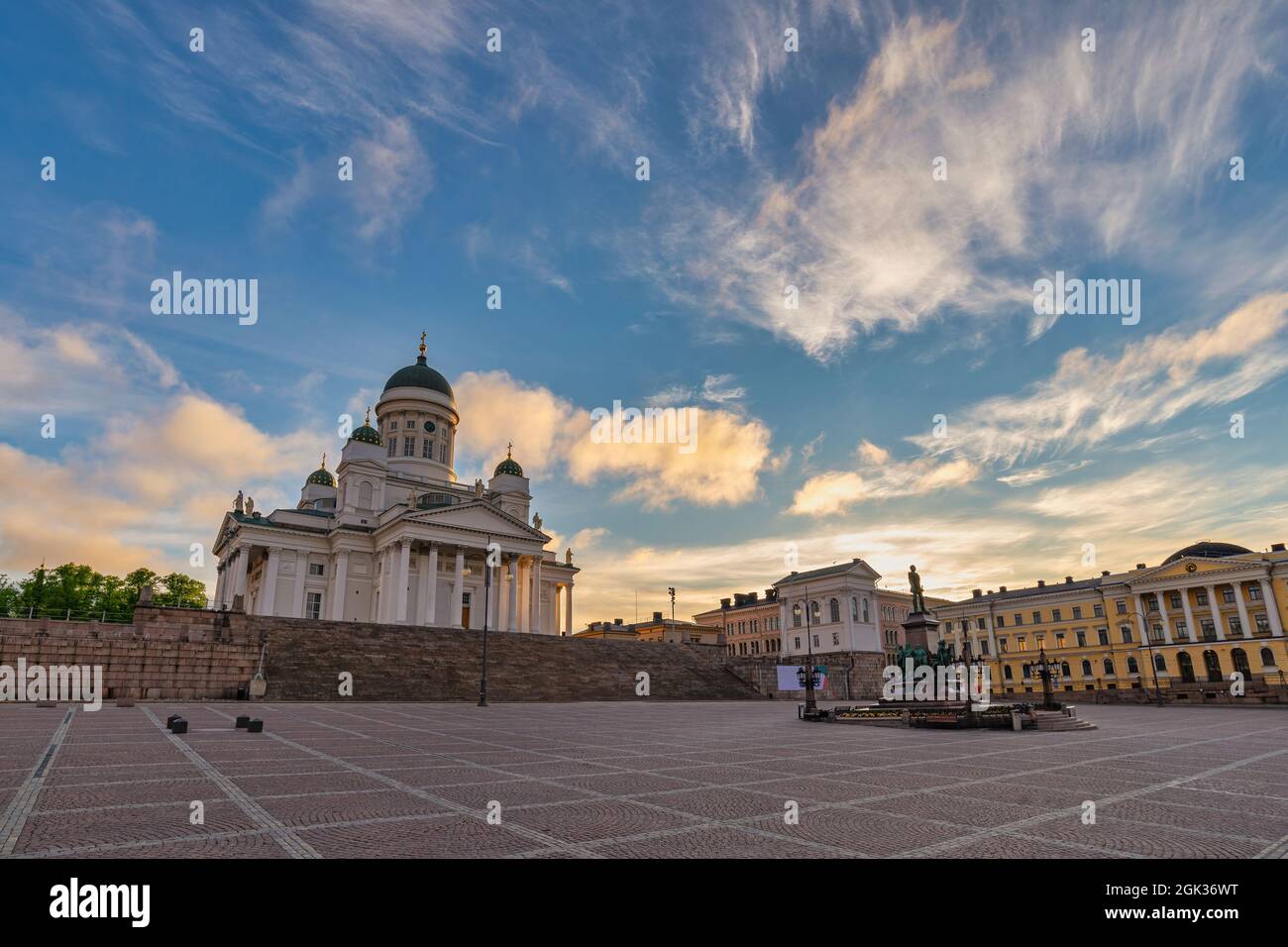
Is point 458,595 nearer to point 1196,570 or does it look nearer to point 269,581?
point 269,581

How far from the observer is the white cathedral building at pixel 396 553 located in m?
56.4

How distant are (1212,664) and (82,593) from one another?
126 meters

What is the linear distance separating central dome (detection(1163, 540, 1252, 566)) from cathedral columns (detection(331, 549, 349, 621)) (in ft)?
268

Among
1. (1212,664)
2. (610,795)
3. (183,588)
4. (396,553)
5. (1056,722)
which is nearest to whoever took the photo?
(610,795)

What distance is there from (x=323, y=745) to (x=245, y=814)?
698 cm

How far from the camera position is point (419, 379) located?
73.8 meters

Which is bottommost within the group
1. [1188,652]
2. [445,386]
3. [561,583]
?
[1188,652]

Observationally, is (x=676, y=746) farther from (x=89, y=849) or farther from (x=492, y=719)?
(x=89, y=849)

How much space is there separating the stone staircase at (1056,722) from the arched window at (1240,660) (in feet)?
197

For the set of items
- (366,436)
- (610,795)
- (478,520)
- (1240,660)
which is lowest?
(1240,660)

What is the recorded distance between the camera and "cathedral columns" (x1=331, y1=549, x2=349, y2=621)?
57406 mm

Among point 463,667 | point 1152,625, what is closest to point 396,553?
point 463,667
